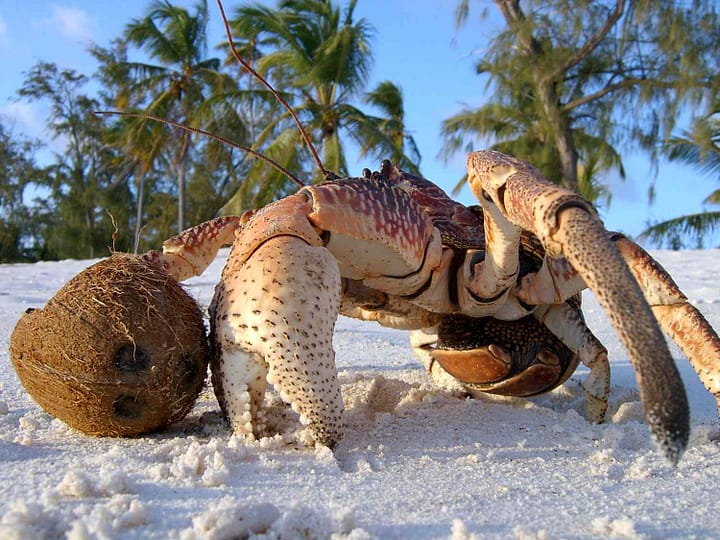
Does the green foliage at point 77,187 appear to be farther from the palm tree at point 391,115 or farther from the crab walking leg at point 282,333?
the crab walking leg at point 282,333

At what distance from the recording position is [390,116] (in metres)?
22.3

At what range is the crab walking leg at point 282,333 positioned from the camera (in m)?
1.69

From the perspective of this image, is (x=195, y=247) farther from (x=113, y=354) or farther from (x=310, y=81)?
(x=310, y=81)

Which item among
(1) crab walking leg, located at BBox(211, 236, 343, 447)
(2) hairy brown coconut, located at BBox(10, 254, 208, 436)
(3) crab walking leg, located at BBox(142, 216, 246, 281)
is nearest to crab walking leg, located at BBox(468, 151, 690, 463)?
(1) crab walking leg, located at BBox(211, 236, 343, 447)

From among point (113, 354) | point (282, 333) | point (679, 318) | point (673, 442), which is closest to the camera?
point (673, 442)

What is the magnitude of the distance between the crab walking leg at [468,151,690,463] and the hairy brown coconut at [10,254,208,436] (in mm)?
1020

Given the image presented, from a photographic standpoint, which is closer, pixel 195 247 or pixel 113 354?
pixel 113 354

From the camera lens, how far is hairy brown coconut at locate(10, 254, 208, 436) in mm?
1796

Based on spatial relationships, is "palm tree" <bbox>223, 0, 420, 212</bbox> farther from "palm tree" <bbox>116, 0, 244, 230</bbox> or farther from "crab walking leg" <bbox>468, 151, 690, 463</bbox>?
"crab walking leg" <bbox>468, 151, 690, 463</bbox>

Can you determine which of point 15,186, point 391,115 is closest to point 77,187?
point 15,186

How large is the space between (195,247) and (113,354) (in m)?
0.70

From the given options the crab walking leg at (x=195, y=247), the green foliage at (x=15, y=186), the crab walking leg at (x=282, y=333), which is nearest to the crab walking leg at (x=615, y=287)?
the crab walking leg at (x=282, y=333)

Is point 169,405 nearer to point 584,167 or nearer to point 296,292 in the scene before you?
point 296,292

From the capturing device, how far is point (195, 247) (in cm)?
242
